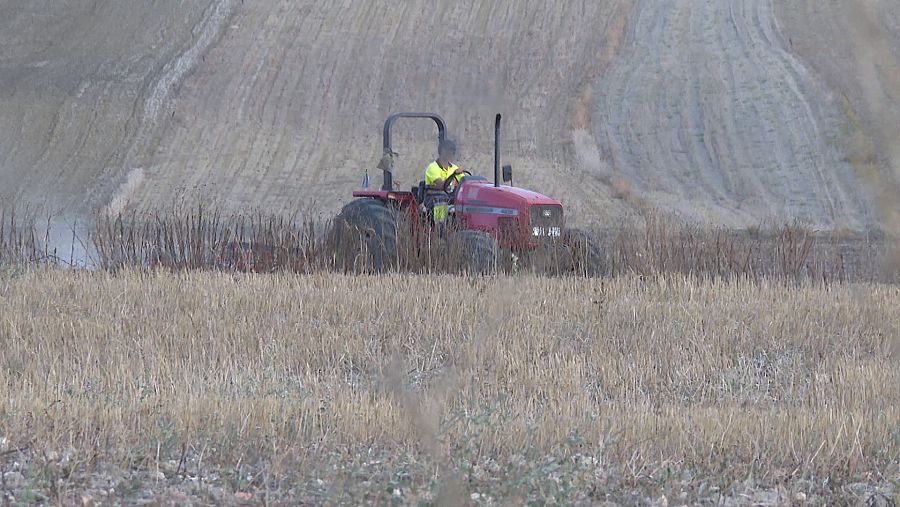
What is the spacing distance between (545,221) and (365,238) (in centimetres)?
201

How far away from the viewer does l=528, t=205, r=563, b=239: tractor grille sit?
44.1 ft

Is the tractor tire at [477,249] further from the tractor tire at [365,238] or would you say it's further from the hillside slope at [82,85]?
the hillside slope at [82,85]

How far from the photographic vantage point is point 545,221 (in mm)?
13578

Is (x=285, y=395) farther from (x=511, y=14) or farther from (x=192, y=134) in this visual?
(x=511, y=14)

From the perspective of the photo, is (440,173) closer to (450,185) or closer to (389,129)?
(450,185)

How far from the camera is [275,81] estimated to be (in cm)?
3500

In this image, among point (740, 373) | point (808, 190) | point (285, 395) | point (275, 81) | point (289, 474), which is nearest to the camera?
point (289, 474)

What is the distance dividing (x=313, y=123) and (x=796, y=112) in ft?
40.5

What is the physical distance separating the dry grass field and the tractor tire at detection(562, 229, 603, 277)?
1075 mm

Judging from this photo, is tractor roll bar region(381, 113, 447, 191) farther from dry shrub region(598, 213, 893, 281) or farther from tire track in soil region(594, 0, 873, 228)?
tire track in soil region(594, 0, 873, 228)

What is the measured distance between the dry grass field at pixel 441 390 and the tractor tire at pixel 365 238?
101cm

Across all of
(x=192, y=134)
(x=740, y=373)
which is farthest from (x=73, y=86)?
(x=740, y=373)

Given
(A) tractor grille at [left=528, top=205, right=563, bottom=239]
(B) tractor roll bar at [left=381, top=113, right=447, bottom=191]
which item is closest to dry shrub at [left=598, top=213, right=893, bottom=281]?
(A) tractor grille at [left=528, top=205, right=563, bottom=239]

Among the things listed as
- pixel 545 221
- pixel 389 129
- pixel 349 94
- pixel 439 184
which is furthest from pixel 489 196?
pixel 349 94
